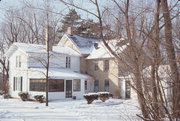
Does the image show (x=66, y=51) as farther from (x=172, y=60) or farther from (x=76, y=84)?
(x=172, y=60)

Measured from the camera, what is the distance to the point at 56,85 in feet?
90.2

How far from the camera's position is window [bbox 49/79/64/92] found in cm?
2700

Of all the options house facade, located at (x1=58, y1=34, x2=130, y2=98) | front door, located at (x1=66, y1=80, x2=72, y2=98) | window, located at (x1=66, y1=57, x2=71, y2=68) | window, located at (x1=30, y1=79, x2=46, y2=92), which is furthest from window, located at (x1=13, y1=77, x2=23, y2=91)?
house facade, located at (x1=58, y1=34, x2=130, y2=98)

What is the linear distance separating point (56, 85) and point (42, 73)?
1.98 metres

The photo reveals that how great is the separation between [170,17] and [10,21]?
118 feet

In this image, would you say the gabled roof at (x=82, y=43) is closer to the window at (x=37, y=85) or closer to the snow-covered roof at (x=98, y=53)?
the snow-covered roof at (x=98, y=53)

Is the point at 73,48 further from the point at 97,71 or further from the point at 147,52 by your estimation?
the point at 147,52

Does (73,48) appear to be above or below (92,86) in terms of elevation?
above

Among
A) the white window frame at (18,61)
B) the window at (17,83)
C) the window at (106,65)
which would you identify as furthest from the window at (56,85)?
the window at (106,65)

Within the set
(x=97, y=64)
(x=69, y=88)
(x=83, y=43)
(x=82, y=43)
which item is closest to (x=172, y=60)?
(x=69, y=88)

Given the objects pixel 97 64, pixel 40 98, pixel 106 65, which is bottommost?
pixel 40 98

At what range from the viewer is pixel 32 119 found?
13453 mm

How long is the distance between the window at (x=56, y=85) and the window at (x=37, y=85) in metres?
0.72

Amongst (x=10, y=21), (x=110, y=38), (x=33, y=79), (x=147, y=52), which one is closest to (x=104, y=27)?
(x=110, y=38)
